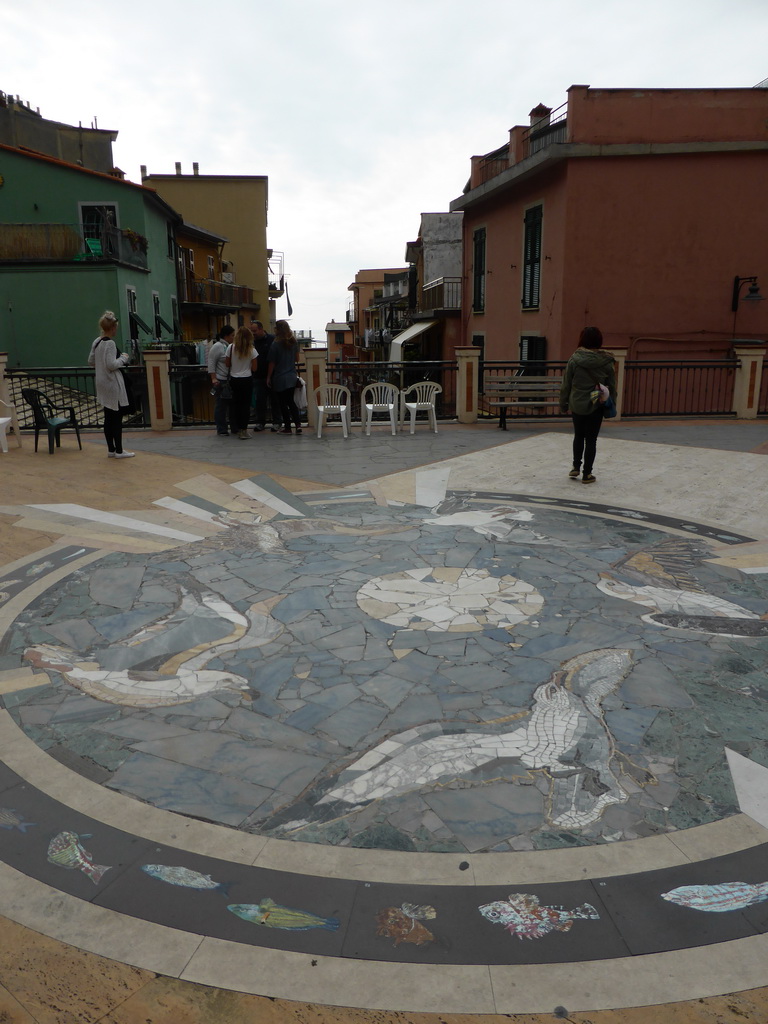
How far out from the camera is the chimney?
16953 millimetres

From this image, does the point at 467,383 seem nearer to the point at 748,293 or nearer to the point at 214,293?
the point at 748,293

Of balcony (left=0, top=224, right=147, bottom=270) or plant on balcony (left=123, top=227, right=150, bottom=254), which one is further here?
plant on balcony (left=123, top=227, right=150, bottom=254)

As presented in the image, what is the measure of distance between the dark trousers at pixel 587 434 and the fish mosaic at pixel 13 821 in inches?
255

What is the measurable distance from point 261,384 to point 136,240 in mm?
14503

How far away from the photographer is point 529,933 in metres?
2.21

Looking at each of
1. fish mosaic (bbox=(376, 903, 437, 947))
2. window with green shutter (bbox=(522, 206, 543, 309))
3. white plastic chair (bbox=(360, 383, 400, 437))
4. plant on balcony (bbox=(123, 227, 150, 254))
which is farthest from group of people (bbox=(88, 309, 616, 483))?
plant on balcony (bbox=(123, 227, 150, 254))

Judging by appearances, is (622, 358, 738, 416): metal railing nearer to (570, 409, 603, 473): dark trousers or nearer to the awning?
(570, 409, 603, 473): dark trousers

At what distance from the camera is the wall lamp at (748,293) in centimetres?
1505

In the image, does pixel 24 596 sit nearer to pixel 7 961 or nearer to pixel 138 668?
pixel 138 668

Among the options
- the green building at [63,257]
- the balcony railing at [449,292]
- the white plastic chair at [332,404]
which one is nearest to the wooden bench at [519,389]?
the white plastic chair at [332,404]

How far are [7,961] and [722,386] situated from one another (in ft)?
54.0

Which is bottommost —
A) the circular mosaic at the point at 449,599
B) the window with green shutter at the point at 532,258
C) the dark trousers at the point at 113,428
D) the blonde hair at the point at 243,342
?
the circular mosaic at the point at 449,599

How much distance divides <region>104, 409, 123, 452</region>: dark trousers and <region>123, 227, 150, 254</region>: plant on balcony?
15956 mm

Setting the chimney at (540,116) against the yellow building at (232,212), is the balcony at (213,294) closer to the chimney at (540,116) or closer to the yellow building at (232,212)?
the yellow building at (232,212)
